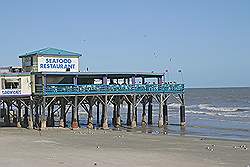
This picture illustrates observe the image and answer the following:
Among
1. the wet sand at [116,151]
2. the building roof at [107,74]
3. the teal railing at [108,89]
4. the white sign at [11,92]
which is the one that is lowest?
the wet sand at [116,151]

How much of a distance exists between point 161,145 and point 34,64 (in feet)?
47.2

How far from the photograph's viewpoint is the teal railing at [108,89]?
35.2 meters

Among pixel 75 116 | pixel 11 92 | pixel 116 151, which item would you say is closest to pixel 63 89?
pixel 75 116

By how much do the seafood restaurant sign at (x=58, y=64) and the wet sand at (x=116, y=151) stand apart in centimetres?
751

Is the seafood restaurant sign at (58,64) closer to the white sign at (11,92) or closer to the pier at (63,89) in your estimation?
the pier at (63,89)

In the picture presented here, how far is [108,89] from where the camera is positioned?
3781cm

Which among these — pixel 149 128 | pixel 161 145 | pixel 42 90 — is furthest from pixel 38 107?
pixel 161 145

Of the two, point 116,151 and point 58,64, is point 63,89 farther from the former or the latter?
point 116,151

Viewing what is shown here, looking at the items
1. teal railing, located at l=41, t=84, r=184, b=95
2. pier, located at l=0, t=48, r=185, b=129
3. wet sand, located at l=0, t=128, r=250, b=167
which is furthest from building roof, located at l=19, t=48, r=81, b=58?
wet sand, located at l=0, t=128, r=250, b=167

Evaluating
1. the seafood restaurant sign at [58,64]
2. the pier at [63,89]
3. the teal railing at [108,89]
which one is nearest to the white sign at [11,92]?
the pier at [63,89]

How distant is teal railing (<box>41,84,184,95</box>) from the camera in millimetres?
35188

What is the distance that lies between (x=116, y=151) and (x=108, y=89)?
15.5m

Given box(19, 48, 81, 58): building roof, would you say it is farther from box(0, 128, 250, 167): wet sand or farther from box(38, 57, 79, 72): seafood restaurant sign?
box(0, 128, 250, 167): wet sand

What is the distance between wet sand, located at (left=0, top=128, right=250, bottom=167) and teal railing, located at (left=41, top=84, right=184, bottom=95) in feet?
17.5
